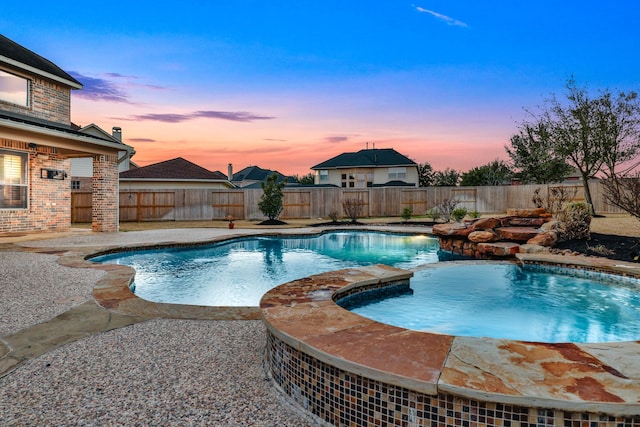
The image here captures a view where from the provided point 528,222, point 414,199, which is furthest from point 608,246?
point 414,199

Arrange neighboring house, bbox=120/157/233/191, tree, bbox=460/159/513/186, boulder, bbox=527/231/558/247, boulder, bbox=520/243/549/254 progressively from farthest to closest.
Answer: tree, bbox=460/159/513/186
neighboring house, bbox=120/157/233/191
boulder, bbox=527/231/558/247
boulder, bbox=520/243/549/254

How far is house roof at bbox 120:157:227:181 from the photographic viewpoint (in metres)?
24.2

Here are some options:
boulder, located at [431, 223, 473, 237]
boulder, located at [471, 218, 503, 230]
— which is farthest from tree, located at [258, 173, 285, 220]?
boulder, located at [471, 218, 503, 230]

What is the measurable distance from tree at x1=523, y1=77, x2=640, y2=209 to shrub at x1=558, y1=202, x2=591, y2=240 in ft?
33.8

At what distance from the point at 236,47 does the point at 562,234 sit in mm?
11677

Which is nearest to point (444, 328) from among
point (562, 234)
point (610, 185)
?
point (562, 234)

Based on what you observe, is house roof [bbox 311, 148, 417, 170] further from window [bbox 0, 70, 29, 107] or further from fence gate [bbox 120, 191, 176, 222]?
window [bbox 0, 70, 29, 107]

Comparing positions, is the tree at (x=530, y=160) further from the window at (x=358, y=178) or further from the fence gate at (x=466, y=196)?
the window at (x=358, y=178)

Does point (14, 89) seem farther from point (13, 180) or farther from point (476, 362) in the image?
point (476, 362)

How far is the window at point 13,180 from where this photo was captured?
428 inches

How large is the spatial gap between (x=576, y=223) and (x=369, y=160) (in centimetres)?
2147

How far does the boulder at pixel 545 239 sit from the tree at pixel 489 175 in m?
27.1

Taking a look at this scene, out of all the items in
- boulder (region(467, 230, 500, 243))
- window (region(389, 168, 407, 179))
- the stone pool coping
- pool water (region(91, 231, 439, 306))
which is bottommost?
pool water (region(91, 231, 439, 306))

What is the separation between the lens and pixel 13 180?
439 inches
